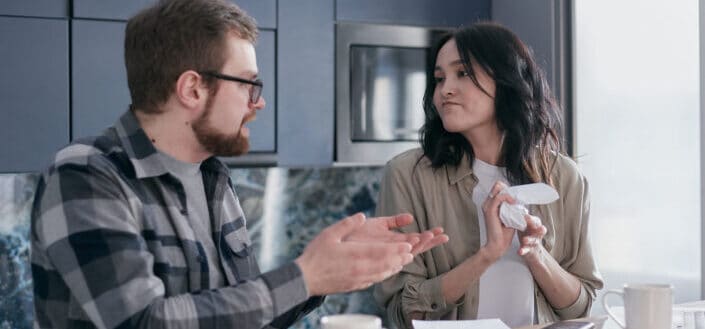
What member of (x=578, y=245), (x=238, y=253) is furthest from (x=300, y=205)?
(x=238, y=253)

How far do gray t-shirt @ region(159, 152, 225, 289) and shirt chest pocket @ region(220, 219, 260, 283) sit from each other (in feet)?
0.10

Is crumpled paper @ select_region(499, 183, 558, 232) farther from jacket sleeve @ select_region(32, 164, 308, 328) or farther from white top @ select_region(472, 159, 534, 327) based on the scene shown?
jacket sleeve @ select_region(32, 164, 308, 328)

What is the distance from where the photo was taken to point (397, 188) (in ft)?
6.58

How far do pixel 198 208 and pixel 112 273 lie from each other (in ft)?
1.08

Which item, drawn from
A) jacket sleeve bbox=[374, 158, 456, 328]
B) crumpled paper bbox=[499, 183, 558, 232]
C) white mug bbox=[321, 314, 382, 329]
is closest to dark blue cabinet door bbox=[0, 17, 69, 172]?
jacket sleeve bbox=[374, 158, 456, 328]

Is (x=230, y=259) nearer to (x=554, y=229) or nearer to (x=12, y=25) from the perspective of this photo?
(x=554, y=229)

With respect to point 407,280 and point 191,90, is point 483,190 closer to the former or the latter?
point 407,280

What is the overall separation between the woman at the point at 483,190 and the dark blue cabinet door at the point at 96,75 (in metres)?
1.05

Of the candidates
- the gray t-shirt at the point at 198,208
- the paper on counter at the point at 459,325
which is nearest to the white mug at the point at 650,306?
the paper on counter at the point at 459,325

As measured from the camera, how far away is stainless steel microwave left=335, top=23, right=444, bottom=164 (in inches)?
116

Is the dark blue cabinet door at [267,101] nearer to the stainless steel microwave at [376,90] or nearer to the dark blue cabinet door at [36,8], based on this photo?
the stainless steel microwave at [376,90]

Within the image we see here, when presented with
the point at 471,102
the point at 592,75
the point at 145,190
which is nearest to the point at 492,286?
the point at 471,102

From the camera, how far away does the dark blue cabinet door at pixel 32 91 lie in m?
2.49

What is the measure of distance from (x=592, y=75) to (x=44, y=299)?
214 cm
